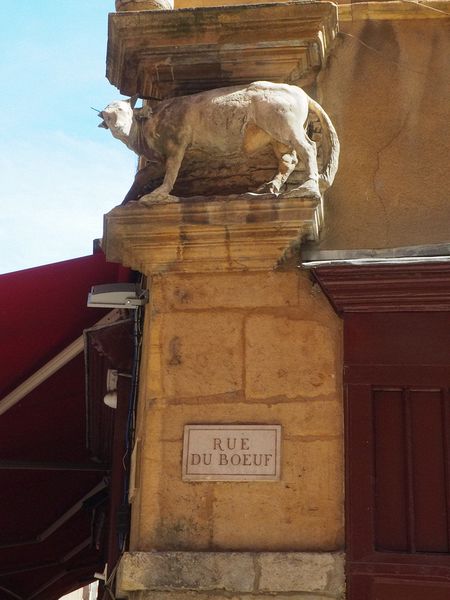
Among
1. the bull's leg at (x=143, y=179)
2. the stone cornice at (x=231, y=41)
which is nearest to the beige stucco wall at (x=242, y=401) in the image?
the bull's leg at (x=143, y=179)

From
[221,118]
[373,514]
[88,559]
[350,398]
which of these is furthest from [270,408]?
[88,559]

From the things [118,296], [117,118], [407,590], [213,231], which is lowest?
[407,590]

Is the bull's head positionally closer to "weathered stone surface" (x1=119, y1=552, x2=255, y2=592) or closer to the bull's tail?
the bull's tail

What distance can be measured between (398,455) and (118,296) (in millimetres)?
1509

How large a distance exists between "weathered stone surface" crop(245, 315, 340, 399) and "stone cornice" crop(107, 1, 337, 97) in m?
1.25

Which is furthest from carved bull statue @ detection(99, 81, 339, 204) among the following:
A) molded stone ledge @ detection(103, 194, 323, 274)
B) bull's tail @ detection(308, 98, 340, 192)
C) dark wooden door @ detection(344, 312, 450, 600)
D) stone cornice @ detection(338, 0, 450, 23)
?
dark wooden door @ detection(344, 312, 450, 600)

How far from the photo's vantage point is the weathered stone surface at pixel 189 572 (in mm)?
3949

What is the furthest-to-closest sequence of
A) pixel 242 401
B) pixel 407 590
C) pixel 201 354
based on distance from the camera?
1. pixel 201 354
2. pixel 242 401
3. pixel 407 590

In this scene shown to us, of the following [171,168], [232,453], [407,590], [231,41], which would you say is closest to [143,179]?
[171,168]

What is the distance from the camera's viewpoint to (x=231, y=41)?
4895 mm

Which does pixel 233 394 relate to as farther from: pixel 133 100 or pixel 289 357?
pixel 133 100

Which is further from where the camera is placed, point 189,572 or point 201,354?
point 201,354

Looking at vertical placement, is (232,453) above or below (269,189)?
below

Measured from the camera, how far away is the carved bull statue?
4.59m
